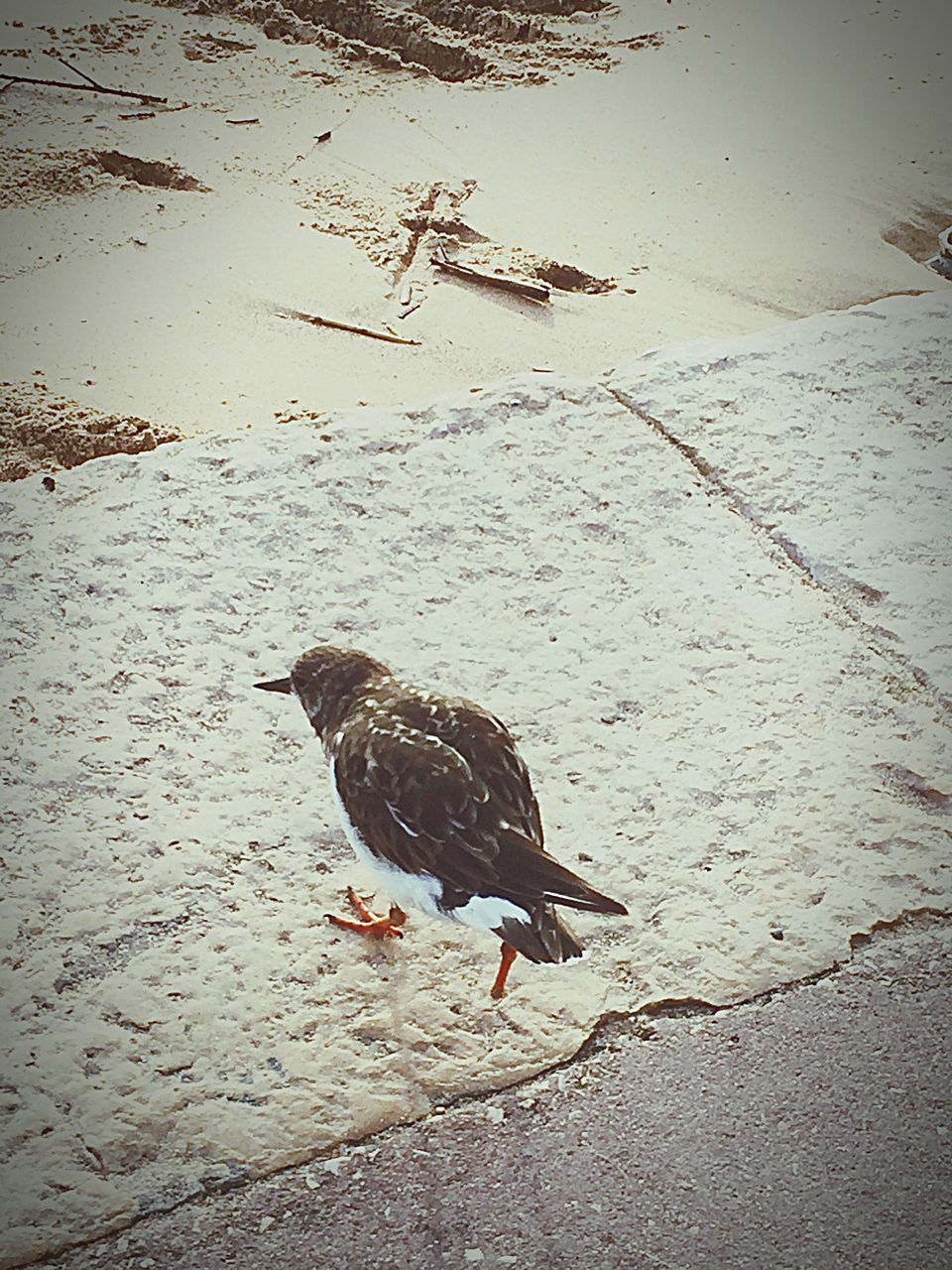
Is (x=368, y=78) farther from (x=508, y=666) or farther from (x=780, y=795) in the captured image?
(x=780, y=795)

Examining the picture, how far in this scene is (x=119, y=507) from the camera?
276cm

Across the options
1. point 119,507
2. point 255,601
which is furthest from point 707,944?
point 119,507

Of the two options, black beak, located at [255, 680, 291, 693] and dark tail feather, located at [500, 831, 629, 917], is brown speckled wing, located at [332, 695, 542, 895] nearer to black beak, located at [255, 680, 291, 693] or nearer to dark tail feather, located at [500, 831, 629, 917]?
dark tail feather, located at [500, 831, 629, 917]

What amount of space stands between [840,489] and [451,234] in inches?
63.6

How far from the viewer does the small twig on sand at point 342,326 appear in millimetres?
3545

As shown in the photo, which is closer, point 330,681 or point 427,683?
point 330,681

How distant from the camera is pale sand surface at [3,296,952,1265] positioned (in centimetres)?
184

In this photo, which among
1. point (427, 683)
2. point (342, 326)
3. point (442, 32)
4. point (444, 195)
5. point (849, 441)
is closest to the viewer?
point (427, 683)

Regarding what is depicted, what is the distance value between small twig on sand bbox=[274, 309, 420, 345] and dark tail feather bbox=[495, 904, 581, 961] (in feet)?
6.98

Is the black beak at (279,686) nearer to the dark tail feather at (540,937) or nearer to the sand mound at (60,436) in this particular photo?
the dark tail feather at (540,937)

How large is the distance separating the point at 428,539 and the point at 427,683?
16.7 inches

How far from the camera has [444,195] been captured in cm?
412

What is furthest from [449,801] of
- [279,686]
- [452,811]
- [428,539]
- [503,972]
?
[428,539]

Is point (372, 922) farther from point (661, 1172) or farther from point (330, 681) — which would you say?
point (661, 1172)
